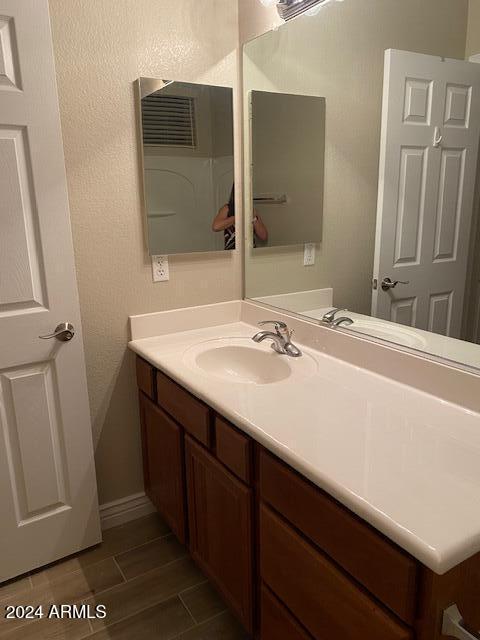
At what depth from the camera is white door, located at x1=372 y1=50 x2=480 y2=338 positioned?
4.02ft

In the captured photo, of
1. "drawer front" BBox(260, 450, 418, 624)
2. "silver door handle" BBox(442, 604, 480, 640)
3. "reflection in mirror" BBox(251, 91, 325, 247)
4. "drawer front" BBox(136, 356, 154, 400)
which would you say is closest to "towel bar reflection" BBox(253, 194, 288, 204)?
"reflection in mirror" BBox(251, 91, 325, 247)

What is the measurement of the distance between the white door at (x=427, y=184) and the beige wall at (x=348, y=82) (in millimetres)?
51

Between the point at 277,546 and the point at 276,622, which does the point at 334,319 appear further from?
the point at 276,622

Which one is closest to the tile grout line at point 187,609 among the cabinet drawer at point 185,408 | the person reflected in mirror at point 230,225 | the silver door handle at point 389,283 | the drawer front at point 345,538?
the cabinet drawer at point 185,408

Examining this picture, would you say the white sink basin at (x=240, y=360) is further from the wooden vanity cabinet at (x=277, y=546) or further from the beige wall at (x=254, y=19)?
the beige wall at (x=254, y=19)

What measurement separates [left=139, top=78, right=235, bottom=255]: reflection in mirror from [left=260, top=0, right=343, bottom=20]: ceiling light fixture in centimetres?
37

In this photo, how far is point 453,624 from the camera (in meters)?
0.82

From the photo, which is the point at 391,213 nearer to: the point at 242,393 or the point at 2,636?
the point at 242,393

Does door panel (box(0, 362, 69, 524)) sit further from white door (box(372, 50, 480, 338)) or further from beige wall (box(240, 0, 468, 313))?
white door (box(372, 50, 480, 338))

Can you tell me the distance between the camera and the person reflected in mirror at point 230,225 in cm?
209

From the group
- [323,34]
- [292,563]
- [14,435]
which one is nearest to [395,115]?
[323,34]

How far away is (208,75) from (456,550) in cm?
191

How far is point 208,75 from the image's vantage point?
1962 millimetres

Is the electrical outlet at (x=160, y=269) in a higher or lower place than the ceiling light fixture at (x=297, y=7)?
lower
